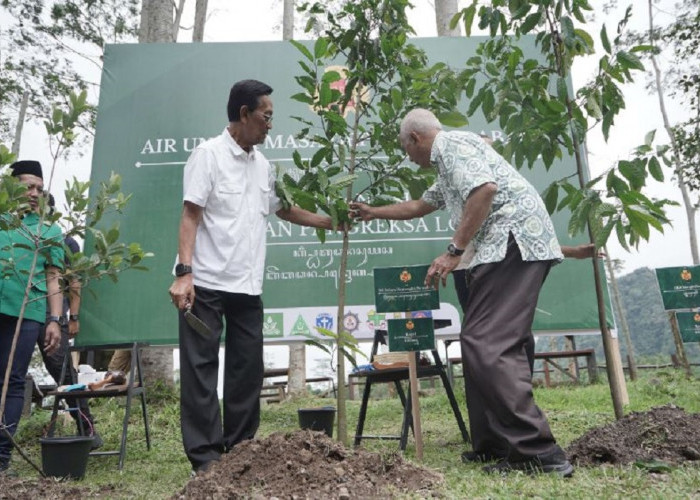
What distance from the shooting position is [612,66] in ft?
8.46

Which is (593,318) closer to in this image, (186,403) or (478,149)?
(478,149)

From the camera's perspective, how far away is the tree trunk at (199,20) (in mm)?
8759

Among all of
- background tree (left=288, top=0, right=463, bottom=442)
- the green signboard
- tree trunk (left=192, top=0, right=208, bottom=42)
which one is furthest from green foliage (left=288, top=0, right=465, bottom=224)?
tree trunk (left=192, top=0, right=208, bottom=42)

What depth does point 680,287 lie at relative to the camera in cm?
319

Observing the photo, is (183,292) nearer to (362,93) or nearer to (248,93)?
(248,93)

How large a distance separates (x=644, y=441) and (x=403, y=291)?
119cm

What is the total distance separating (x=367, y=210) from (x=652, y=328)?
3664 cm

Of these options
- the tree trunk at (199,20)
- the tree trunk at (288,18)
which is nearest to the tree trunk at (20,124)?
the tree trunk at (199,20)

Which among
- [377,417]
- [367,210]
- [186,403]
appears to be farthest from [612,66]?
[377,417]

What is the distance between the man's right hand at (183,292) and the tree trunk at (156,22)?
16.1ft

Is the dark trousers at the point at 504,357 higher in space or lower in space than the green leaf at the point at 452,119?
lower

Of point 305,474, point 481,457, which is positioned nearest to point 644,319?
point 481,457

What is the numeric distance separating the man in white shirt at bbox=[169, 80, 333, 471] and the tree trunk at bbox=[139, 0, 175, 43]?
14.7ft

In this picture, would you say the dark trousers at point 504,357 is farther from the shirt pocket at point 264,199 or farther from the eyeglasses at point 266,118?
the eyeglasses at point 266,118
